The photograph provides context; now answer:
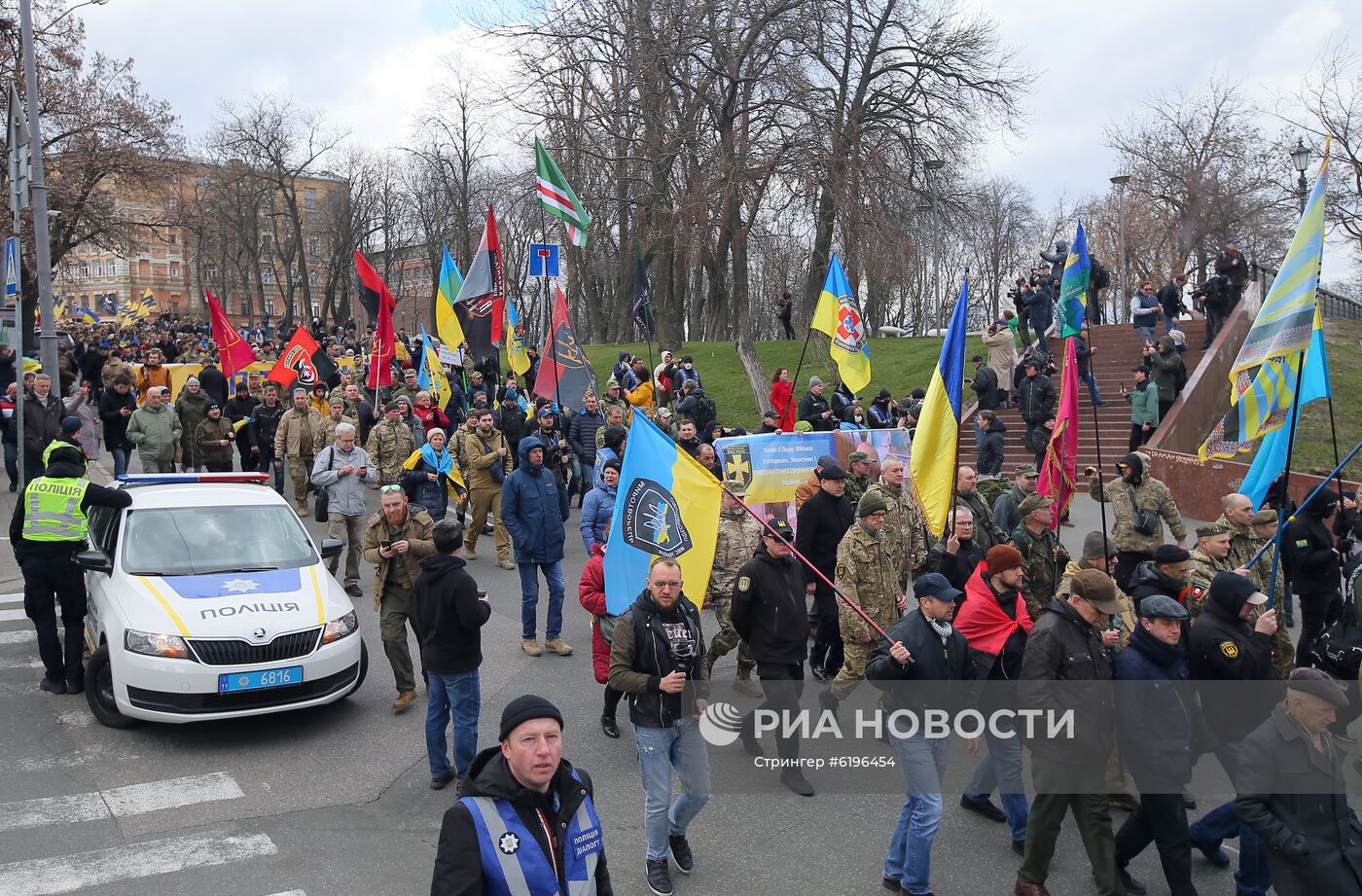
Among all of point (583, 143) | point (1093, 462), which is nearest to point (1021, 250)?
point (583, 143)

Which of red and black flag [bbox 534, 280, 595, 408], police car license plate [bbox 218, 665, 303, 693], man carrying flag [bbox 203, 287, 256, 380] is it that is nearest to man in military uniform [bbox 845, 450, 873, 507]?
police car license plate [bbox 218, 665, 303, 693]

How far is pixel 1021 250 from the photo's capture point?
237ft

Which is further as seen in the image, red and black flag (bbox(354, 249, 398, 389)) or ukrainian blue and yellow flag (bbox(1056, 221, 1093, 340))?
red and black flag (bbox(354, 249, 398, 389))

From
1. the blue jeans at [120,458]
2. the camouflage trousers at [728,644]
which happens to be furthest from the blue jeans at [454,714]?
the blue jeans at [120,458]

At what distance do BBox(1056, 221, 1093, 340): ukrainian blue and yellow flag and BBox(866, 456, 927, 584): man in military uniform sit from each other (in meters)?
3.50

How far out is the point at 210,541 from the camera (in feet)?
28.0

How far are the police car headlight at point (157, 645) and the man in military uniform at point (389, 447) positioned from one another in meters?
6.34

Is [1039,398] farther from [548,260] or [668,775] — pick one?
[668,775]

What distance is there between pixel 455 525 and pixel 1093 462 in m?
16.4

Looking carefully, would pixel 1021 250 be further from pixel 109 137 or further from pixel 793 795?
pixel 793 795

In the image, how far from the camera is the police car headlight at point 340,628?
7.73 metres

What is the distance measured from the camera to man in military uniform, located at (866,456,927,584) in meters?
8.65

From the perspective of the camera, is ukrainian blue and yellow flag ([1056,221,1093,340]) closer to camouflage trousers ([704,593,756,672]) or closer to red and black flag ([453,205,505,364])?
camouflage trousers ([704,593,756,672])

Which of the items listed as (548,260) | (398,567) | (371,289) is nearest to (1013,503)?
(398,567)
